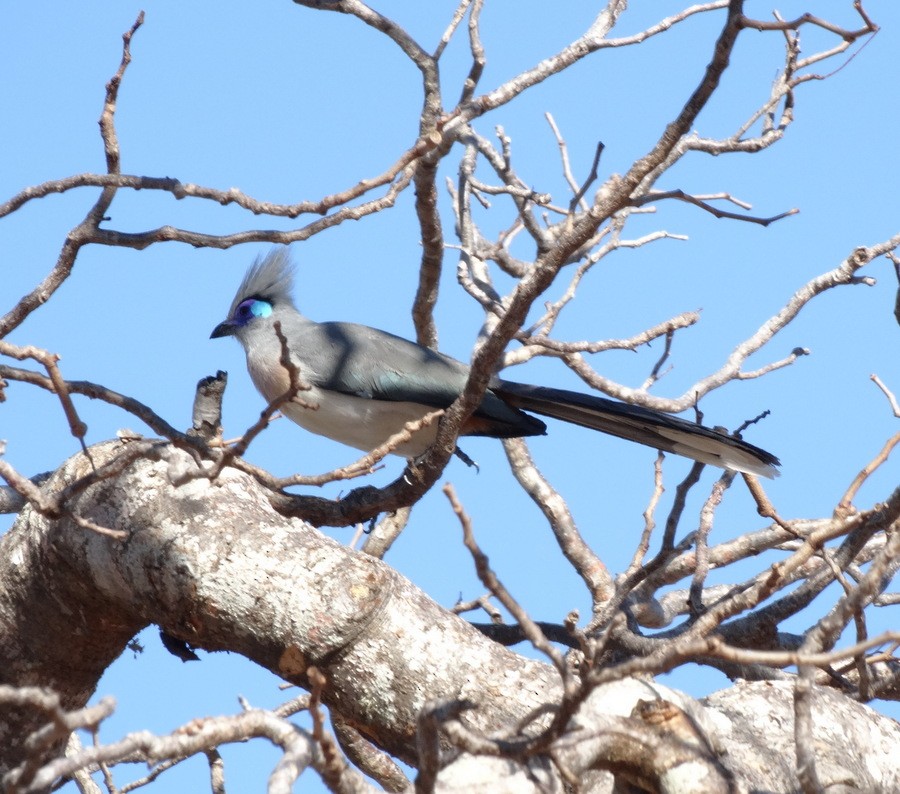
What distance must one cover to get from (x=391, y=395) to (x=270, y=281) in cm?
159

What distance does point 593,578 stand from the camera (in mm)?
5277

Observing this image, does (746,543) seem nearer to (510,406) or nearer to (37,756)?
(510,406)

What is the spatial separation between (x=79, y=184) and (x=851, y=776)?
105 inches

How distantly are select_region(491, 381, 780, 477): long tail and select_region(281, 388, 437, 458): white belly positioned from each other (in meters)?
0.57

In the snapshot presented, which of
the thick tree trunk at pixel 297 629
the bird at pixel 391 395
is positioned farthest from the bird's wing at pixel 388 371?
the thick tree trunk at pixel 297 629

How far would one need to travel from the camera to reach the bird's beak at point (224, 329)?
268 inches

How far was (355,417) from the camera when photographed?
5.75 meters

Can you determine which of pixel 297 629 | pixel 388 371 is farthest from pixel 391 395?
pixel 297 629

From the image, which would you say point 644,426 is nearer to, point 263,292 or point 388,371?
point 388,371

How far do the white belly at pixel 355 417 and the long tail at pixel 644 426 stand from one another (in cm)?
57

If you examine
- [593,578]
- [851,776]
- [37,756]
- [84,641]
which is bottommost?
[37,756]

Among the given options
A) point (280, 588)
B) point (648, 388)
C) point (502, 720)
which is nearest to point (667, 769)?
point (502, 720)

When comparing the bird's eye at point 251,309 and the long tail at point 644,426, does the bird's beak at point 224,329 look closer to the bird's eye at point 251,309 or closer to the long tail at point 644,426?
the bird's eye at point 251,309

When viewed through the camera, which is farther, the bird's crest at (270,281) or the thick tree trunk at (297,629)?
the bird's crest at (270,281)
